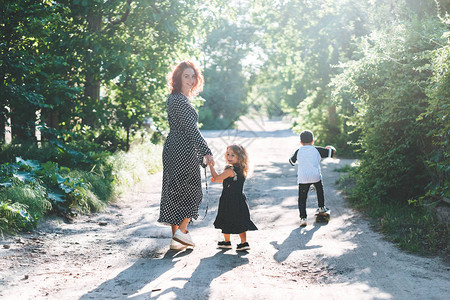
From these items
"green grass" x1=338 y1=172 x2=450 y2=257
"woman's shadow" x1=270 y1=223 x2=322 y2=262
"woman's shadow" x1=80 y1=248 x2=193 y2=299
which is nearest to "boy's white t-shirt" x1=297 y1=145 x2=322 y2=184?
"woman's shadow" x1=270 y1=223 x2=322 y2=262

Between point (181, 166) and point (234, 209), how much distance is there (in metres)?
0.79

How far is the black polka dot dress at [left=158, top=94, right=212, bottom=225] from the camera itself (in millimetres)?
5238

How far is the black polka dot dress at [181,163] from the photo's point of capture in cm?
524

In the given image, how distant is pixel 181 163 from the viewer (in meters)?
5.27

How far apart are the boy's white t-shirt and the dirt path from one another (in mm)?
653

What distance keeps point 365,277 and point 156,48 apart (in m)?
9.33

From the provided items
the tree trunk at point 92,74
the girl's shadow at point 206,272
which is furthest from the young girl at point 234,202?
the tree trunk at point 92,74

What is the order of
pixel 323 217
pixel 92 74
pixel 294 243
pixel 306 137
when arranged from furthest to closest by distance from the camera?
1. pixel 92 74
2. pixel 306 137
3. pixel 323 217
4. pixel 294 243

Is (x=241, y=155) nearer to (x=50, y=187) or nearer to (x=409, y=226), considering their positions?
(x=409, y=226)

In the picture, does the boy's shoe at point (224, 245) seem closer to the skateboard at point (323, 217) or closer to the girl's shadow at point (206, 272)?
the girl's shadow at point (206, 272)

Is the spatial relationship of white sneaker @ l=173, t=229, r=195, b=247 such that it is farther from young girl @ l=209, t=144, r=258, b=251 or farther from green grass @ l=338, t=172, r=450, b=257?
green grass @ l=338, t=172, r=450, b=257

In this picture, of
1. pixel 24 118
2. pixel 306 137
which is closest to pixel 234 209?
pixel 306 137

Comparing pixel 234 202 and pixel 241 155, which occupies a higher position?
pixel 241 155

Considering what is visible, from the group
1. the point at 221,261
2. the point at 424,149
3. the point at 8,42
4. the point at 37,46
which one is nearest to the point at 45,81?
the point at 37,46
